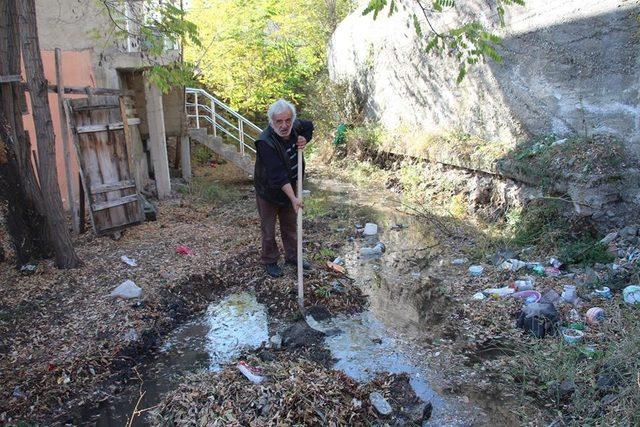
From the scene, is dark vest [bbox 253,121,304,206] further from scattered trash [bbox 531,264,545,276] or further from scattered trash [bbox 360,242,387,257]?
scattered trash [bbox 531,264,545,276]

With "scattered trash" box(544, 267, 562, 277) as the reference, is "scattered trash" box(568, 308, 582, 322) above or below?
above

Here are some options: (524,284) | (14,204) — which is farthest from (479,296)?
(14,204)

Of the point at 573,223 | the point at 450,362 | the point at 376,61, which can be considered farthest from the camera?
the point at 376,61

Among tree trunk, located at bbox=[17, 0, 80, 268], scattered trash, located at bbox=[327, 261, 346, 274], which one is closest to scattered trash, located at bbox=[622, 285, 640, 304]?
scattered trash, located at bbox=[327, 261, 346, 274]

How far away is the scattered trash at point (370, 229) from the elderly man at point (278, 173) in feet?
7.78

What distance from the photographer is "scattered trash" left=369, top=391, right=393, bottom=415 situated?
12.0 feet

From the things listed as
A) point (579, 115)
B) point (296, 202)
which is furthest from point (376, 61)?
point (296, 202)

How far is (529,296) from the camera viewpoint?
5336mm

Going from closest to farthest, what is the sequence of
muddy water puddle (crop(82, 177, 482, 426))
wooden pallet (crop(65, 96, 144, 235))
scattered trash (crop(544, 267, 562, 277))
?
muddy water puddle (crop(82, 177, 482, 426)) → scattered trash (crop(544, 267, 562, 277)) → wooden pallet (crop(65, 96, 144, 235))

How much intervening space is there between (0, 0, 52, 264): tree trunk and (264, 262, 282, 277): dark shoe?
254cm

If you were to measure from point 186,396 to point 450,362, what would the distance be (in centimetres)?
226

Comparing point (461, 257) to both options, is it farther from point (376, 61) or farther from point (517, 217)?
point (376, 61)

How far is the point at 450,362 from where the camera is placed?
4.50 m

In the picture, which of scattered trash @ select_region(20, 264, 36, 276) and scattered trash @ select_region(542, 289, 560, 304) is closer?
scattered trash @ select_region(542, 289, 560, 304)
